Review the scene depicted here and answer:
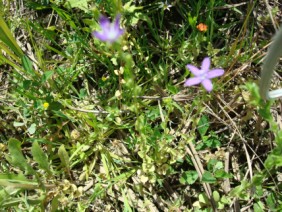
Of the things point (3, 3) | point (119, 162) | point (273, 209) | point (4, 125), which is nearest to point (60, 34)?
point (3, 3)

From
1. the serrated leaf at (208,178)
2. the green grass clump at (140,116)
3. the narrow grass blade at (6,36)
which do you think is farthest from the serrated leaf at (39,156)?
the serrated leaf at (208,178)

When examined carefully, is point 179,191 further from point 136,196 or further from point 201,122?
point 201,122

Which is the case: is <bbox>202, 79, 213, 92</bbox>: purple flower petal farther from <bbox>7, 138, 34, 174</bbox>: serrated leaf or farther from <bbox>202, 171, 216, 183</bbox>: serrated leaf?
<bbox>7, 138, 34, 174</bbox>: serrated leaf

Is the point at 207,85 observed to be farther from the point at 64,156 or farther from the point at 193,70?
the point at 64,156

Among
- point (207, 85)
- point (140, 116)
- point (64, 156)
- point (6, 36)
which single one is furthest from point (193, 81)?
point (6, 36)

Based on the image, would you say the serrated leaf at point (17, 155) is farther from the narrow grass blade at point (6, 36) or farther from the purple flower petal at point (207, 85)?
the purple flower petal at point (207, 85)

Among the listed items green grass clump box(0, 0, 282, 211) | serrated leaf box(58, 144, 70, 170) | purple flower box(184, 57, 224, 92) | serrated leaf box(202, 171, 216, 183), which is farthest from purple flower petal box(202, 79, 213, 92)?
serrated leaf box(58, 144, 70, 170)
